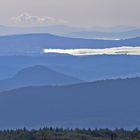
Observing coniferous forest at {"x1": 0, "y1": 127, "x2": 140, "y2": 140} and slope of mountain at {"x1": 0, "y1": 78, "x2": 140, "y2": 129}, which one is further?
slope of mountain at {"x1": 0, "y1": 78, "x2": 140, "y2": 129}

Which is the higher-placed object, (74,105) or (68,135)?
(68,135)

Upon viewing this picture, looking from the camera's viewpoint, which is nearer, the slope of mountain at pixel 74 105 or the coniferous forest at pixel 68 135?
the coniferous forest at pixel 68 135

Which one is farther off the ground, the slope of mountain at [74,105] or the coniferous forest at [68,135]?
the coniferous forest at [68,135]

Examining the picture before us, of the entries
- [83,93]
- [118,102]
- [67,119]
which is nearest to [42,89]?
[83,93]

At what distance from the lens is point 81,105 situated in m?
136

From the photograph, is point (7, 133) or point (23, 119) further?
point (23, 119)

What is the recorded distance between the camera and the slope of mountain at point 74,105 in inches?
4734

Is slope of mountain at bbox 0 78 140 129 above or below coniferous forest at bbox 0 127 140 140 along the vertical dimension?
below

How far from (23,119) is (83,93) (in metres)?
20.0

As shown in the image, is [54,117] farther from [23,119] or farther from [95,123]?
[95,123]

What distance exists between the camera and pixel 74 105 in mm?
133875

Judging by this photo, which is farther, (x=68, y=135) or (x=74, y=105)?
(x=74, y=105)

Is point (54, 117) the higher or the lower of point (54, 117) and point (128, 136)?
the lower

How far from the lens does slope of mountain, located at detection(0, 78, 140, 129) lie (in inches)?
4734
